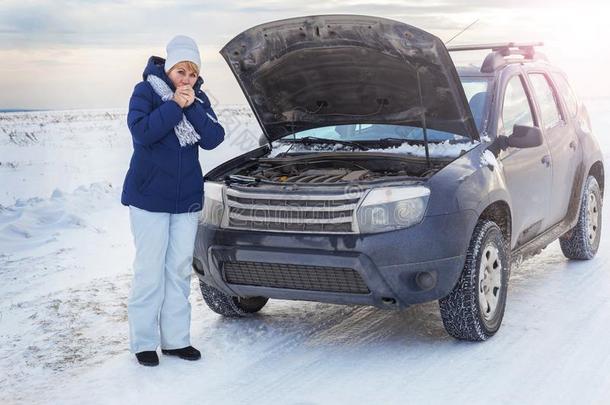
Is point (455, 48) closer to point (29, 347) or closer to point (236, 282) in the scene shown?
point (236, 282)

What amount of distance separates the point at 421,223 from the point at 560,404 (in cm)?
123

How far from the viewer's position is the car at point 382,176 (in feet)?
15.3

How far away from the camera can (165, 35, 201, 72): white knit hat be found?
4.58 meters

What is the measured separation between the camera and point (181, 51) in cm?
459

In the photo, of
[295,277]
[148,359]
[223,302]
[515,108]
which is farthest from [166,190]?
[515,108]

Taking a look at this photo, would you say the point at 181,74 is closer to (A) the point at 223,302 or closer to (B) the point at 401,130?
(A) the point at 223,302

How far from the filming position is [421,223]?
4637 mm

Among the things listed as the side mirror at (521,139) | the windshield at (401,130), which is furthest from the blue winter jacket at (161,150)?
the side mirror at (521,139)

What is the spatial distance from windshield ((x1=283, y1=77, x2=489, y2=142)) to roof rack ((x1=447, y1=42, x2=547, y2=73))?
0.45 feet

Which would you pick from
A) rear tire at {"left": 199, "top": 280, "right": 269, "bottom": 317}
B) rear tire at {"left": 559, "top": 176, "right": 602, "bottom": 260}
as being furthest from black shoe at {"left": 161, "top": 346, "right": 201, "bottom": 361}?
rear tire at {"left": 559, "top": 176, "right": 602, "bottom": 260}

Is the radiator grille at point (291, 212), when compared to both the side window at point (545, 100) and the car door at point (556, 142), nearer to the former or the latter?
the car door at point (556, 142)

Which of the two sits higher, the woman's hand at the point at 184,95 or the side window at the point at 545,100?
the woman's hand at the point at 184,95

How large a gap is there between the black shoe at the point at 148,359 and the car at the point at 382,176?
0.62 metres

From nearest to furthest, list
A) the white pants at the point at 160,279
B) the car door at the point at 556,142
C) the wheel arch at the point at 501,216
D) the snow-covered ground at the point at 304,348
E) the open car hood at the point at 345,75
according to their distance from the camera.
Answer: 1. the snow-covered ground at the point at 304,348
2. the white pants at the point at 160,279
3. the open car hood at the point at 345,75
4. the wheel arch at the point at 501,216
5. the car door at the point at 556,142
